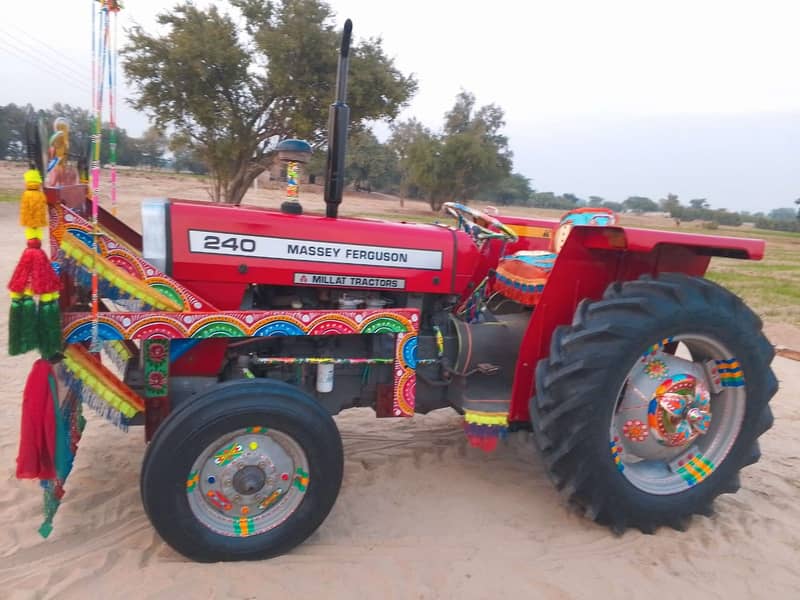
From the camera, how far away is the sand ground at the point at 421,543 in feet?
7.55

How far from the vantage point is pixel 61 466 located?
2.30m

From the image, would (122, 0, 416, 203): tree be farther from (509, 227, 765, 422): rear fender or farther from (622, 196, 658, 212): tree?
(622, 196, 658, 212): tree

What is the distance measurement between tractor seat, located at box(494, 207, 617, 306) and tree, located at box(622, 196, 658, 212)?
93.5 m

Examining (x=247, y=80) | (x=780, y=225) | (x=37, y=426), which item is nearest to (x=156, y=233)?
(x=37, y=426)

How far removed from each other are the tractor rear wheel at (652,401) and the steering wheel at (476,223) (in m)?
0.67

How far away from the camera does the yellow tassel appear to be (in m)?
2.03

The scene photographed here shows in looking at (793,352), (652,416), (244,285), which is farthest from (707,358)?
(793,352)

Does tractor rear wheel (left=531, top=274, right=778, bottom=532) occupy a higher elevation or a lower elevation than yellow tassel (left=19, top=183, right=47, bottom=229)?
lower

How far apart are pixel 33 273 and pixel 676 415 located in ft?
9.49

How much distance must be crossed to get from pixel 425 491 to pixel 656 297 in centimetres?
156

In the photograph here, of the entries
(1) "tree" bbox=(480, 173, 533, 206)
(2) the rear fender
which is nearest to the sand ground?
(2) the rear fender

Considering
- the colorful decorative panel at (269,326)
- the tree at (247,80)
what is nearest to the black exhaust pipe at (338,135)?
the colorful decorative panel at (269,326)

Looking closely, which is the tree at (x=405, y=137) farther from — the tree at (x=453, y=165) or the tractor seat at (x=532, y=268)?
the tractor seat at (x=532, y=268)

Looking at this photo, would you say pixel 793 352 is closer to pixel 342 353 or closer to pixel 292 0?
pixel 342 353
